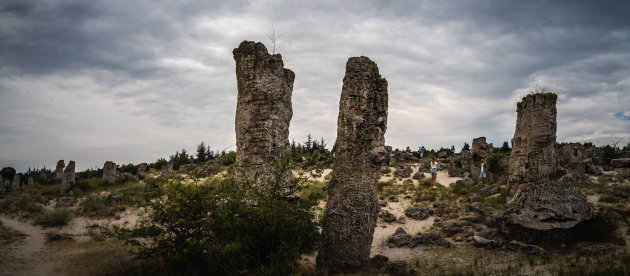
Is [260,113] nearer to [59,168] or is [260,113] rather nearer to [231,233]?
[231,233]

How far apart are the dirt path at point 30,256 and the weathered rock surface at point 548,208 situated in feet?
36.8

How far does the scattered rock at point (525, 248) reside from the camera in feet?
25.1

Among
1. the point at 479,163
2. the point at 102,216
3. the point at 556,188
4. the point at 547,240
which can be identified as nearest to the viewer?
the point at 547,240

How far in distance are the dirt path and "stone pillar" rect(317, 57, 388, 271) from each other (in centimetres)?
604

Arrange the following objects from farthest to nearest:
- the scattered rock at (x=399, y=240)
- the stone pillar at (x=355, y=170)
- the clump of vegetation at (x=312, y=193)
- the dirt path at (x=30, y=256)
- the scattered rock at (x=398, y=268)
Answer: the scattered rock at (x=399, y=240) < the dirt path at (x=30, y=256) < the stone pillar at (x=355, y=170) < the scattered rock at (x=398, y=268) < the clump of vegetation at (x=312, y=193)

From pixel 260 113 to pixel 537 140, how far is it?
10974 millimetres

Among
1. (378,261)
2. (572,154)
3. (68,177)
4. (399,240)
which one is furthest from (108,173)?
(572,154)

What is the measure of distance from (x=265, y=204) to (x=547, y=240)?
7203 millimetres

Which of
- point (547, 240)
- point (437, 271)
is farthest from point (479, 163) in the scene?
point (437, 271)

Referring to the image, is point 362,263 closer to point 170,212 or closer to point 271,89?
point 170,212

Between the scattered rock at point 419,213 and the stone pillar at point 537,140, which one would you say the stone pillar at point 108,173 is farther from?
the stone pillar at point 537,140

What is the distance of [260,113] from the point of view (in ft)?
27.9

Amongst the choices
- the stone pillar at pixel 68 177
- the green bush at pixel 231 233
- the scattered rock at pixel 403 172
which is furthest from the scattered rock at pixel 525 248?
the stone pillar at pixel 68 177

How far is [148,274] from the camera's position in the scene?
6.09 meters
